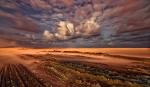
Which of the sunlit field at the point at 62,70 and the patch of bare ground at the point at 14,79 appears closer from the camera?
the patch of bare ground at the point at 14,79

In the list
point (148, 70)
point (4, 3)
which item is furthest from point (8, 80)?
point (148, 70)

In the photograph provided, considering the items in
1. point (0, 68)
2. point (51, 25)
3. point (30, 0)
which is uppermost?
point (30, 0)

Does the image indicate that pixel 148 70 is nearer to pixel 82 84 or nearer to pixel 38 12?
pixel 82 84

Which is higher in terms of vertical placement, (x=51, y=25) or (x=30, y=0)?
(x=30, y=0)

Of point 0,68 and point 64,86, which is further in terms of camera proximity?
point 0,68

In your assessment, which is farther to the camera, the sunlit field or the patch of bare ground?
the sunlit field

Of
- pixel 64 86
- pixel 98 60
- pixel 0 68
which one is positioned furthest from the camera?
pixel 98 60

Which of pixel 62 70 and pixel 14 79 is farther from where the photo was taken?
pixel 62 70

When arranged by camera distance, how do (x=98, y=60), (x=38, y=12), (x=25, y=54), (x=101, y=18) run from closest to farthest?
(x=25, y=54) → (x=38, y=12) → (x=101, y=18) → (x=98, y=60)
